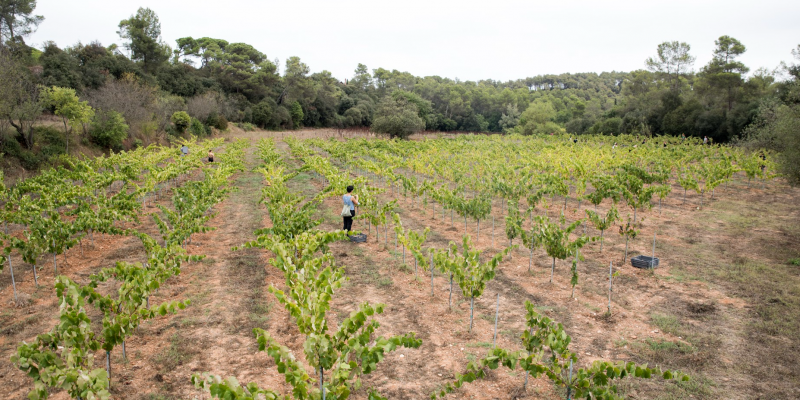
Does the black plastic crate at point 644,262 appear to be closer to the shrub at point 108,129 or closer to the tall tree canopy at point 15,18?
the shrub at point 108,129

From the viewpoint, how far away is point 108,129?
89.1ft

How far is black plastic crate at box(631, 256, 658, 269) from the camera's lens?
1002 cm

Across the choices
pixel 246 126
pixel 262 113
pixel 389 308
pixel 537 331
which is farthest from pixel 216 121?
pixel 537 331

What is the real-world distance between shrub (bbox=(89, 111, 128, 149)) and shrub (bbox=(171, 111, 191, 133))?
1072cm

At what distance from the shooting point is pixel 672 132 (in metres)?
44.8

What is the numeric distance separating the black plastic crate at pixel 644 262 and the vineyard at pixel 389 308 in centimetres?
16

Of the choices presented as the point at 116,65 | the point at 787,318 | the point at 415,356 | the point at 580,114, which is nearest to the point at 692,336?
the point at 787,318

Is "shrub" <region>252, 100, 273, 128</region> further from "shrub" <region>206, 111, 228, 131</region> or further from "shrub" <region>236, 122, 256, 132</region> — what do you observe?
"shrub" <region>206, 111, 228, 131</region>

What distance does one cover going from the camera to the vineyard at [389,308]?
15.4 feet

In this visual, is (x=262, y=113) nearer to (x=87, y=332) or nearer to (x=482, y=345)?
(x=482, y=345)

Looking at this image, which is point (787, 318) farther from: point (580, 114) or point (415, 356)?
point (580, 114)

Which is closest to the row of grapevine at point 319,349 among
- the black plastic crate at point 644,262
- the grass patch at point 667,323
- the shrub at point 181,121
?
the grass patch at point 667,323

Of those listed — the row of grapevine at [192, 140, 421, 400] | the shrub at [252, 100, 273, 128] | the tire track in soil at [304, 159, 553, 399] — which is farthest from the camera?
the shrub at [252, 100, 273, 128]

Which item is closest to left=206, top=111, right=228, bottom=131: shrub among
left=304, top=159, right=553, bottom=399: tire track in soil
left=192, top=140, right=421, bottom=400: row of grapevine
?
left=304, top=159, right=553, bottom=399: tire track in soil
